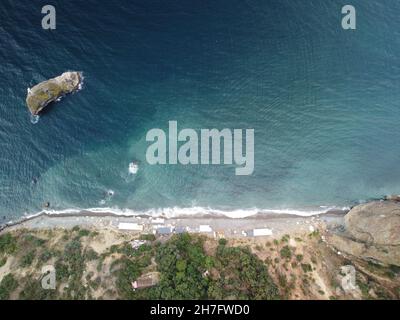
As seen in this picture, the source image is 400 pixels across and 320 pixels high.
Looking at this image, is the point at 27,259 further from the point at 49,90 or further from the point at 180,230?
the point at 49,90

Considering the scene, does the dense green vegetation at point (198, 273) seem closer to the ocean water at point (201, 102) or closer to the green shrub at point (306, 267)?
the green shrub at point (306, 267)

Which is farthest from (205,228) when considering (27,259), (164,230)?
(27,259)

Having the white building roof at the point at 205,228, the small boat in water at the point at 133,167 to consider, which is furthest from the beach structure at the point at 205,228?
the small boat in water at the point at 133,167

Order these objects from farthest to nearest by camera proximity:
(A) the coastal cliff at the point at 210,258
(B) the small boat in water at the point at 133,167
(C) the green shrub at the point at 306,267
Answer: (B) the small boat in water at the point at 133,167, (C) the green shrub at the point at 306,267, (A) the coastal cliff at the point at 210,258

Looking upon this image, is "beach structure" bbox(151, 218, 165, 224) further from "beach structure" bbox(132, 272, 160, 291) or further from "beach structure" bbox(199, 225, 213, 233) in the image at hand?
"beach structure" bbox(132, 272, 160, 291)

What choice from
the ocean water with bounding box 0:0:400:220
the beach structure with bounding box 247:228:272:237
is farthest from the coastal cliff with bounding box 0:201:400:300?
the ocean water with bounding box 0:0:400:220

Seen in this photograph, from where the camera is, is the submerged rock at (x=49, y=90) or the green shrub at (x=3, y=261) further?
the submerged rock at (x=49, y=90)
